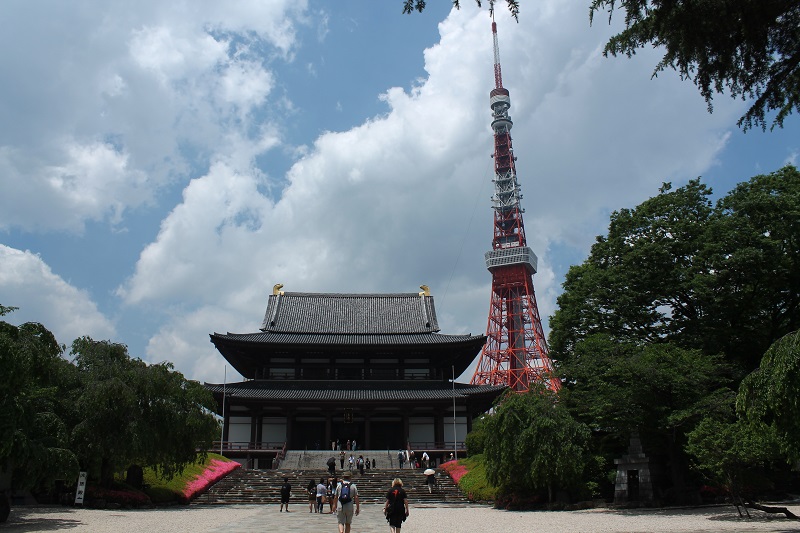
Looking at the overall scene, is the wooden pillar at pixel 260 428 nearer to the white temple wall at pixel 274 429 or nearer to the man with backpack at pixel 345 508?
the white temple wall at pixel 274 429

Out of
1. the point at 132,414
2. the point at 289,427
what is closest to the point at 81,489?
the point at 132,414

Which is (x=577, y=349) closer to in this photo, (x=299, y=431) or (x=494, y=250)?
(x=299, y=431)

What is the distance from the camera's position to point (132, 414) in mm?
24031

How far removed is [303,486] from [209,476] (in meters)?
4.85

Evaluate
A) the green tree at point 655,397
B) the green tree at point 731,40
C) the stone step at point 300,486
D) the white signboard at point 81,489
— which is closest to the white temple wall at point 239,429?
the stone step at point 300,486

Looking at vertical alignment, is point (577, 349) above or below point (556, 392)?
above

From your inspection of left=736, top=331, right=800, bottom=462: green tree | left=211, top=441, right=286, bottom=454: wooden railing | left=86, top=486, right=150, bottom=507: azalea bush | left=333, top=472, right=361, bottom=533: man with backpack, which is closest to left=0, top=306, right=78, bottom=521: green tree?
left=86, top=486, right=150, bottom=507: azalea bush

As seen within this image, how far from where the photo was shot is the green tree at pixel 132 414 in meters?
23.1

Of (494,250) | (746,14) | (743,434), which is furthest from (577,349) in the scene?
(494,250)

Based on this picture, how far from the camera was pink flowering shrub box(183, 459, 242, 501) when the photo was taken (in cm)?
2886

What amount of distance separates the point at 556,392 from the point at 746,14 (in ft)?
67.4

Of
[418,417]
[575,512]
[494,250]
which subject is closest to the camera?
[575,512]

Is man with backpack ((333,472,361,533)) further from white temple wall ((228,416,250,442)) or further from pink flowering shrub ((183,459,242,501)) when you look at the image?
white temple wall ((228,416,250,442))

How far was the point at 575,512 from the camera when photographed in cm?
2244
